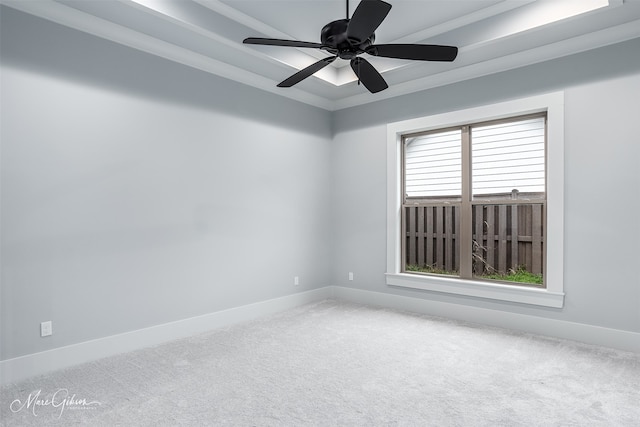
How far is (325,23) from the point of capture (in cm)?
353

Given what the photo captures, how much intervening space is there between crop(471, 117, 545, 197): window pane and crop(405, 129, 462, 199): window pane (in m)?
0.21

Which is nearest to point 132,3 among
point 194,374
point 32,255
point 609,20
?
point 32,255

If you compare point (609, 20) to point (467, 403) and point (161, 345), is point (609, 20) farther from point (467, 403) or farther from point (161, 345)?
point (161, 345)

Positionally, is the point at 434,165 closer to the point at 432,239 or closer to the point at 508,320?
the point at 432,239

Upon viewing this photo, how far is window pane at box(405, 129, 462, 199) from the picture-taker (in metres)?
4.29

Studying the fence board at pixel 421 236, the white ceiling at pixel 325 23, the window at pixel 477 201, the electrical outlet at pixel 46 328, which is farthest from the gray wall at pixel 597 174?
the electrical outlet at pixel 46 328

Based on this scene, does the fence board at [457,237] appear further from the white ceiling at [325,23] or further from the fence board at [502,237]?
the white ceiling at [325,23]

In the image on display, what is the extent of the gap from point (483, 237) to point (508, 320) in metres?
0.92

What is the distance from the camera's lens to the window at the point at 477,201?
149 inches

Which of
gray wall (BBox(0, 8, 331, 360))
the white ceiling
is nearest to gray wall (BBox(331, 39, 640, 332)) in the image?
the white ceiling

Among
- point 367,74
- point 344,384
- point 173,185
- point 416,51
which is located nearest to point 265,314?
point 173,185

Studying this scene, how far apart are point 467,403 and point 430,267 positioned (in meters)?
2.39

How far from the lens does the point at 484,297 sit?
390cm
